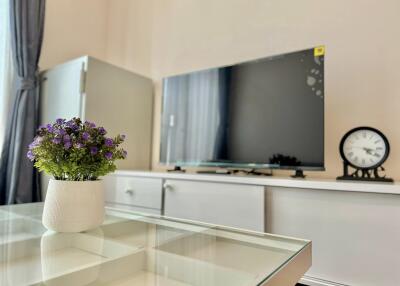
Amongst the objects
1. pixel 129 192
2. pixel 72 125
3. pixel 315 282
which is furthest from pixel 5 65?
pixel 315 282

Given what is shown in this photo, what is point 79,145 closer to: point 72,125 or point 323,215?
point 72,125

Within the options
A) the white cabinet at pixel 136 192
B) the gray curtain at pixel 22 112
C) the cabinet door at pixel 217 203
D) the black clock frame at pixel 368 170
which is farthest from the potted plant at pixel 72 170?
the gray curtain at pixel 22 112

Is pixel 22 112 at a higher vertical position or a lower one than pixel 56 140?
higher

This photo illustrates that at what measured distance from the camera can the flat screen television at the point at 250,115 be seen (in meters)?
1.45

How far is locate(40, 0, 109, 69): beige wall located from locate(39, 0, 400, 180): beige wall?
0.02 m

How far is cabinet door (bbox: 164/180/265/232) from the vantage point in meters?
1.32

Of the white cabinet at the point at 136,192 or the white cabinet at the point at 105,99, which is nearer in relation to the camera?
the white cabinet at the point at 136,192

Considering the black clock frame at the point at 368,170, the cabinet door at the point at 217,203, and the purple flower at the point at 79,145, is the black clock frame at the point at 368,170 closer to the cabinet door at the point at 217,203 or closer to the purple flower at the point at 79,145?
the cabinet door at the point at 217,203

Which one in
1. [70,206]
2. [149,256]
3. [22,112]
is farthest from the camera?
[22,112]

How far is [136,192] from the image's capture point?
178 centimetres

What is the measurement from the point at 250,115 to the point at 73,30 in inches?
75.2

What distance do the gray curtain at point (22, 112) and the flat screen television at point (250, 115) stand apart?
39.5 inches

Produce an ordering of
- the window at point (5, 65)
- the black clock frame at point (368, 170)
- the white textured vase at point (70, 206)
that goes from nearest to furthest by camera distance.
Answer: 1. the white textured vase at point (70, 206)
2. the black clock frame at point (368, 170)
3. the window at point (5, 65)

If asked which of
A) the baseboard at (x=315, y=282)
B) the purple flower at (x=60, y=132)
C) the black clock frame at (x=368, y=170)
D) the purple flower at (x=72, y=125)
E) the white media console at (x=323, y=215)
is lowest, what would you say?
the baseboard at (x=315, y=282)
